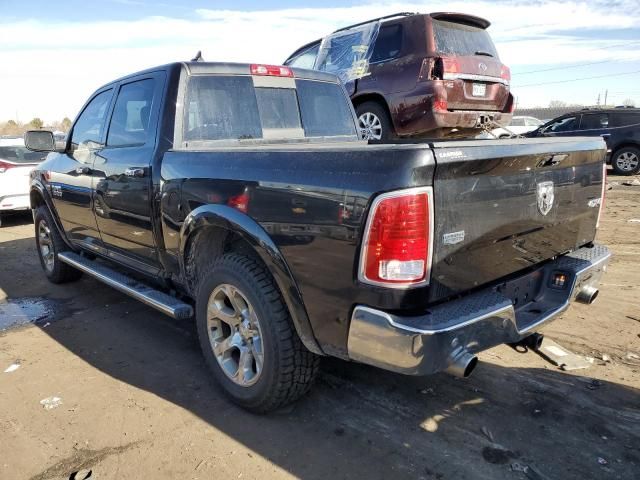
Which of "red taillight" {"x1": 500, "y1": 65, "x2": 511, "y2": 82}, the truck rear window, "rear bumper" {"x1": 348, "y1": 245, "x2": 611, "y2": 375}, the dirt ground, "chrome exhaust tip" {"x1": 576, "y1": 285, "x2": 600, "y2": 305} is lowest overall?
the dirt ground

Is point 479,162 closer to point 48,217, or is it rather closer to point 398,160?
point 398,160

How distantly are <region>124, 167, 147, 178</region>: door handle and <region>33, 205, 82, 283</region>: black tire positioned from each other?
2.12 metres

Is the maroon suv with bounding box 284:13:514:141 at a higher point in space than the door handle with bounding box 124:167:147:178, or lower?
higher

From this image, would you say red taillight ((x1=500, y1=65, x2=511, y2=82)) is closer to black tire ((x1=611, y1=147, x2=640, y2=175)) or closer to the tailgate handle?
the tailgate handle

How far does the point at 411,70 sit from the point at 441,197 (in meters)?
5.15

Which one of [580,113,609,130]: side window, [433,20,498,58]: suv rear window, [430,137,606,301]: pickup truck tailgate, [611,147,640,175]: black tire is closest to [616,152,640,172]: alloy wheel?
[611,147,640,175]: black tire

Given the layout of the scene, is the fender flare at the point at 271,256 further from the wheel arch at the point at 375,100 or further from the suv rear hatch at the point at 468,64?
the wheel arch at the point at 375,100

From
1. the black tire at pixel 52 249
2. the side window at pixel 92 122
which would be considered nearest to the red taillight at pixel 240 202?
the side window at pixel 92 122

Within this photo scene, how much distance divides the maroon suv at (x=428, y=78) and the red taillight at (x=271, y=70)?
3.13 meters

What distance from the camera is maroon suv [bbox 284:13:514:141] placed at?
22.0ft

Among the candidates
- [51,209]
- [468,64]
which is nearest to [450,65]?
[468,64]

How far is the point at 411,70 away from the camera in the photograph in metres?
6.84


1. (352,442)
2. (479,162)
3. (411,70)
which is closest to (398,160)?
(479,162)

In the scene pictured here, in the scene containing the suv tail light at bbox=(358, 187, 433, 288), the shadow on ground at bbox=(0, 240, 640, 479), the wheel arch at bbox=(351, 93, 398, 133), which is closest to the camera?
the suv tail light at bbox=(358, 187, 433, 288)
